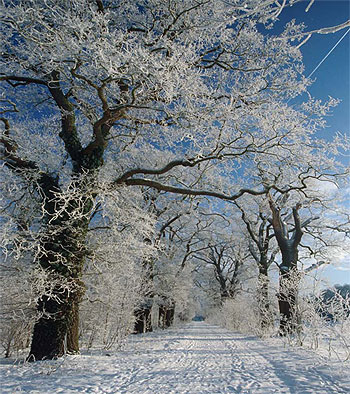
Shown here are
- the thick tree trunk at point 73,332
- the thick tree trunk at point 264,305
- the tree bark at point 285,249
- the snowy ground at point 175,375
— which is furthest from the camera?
the thick tree trunk at point 264,305

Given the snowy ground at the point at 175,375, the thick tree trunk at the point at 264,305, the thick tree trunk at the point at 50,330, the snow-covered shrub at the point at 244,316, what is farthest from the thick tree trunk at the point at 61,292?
the snow-covered shrub at the point at 244,316

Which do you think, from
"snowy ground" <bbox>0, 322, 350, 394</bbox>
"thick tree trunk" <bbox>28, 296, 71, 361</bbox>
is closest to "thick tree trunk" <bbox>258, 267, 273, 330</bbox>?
"snowy ground" <bbox>0, 322, 350, 394</bbox>

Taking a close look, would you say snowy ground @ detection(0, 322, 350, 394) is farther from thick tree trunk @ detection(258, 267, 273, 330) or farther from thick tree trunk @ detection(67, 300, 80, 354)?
thick tree trunk @ detection(258, 267, 273, 330)

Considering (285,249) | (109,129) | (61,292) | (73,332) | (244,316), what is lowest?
(244,316)

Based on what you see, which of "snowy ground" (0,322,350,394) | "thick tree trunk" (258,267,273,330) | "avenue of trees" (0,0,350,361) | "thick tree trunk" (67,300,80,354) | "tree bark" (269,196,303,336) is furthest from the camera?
"thick tree trunk" (258,267,273,330)

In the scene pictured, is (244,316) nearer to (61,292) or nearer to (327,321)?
(327,321)

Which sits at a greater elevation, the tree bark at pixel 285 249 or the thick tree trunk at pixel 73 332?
the tree bark at pixel 285 249

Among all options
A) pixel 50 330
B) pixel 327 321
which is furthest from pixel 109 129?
pixel 327 321

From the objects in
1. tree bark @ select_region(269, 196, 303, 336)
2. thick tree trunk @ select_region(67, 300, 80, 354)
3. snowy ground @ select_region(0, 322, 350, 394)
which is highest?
tree bark @ select_region(269, 196, 303, 336)

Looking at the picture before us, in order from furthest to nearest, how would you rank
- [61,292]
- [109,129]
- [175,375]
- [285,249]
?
1. [285,249]
2. [109,129]
3. [61,292]
4. [175,375]

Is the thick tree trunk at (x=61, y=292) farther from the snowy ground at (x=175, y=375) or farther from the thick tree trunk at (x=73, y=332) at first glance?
the snowy ground at (x=175, y=375)

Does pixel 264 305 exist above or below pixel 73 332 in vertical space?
above

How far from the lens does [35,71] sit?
688cm

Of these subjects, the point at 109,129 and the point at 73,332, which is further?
the point at 109,129
